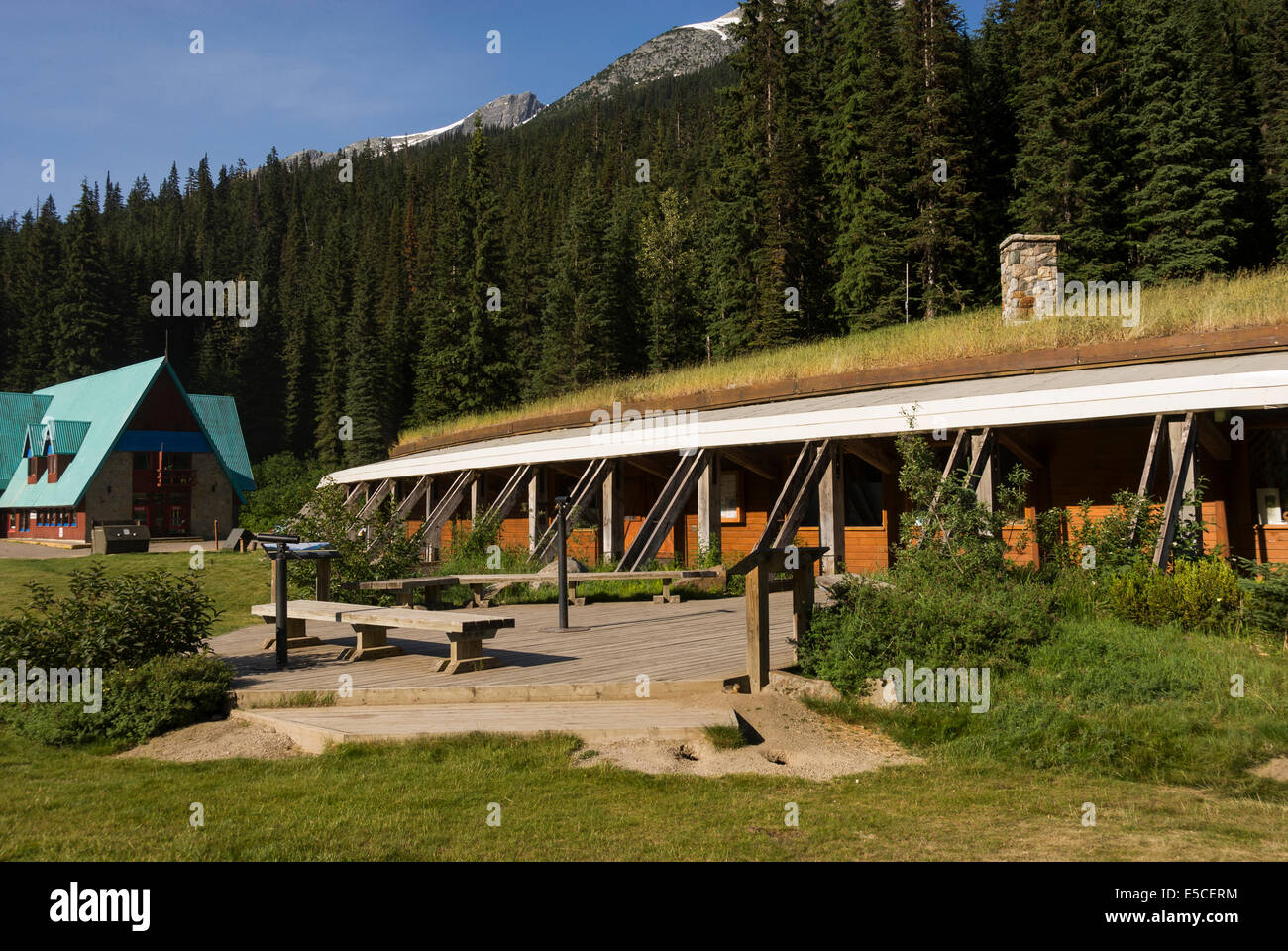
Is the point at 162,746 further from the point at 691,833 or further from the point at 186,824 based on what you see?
the point at 691,833

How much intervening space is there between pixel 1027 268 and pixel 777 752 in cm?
1603

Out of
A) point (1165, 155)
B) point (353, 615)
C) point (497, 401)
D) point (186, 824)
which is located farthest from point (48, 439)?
point (1165, 155)

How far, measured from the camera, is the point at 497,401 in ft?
168

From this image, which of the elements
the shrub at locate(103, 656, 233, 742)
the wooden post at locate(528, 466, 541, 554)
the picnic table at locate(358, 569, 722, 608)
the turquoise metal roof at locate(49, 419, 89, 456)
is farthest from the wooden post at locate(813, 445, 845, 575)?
the turquoise metal roof at locate(49, 419, 89, 456)

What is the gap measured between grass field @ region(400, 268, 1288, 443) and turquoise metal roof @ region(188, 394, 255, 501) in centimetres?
3245

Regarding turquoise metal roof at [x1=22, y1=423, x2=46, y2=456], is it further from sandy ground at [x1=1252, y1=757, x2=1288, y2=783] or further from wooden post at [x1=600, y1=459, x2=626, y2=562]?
sandy ground at [x1=1252, y1=757, x2=1288, y2=783]

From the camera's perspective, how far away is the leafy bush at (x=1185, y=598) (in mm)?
8242

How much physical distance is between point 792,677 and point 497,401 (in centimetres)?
4441

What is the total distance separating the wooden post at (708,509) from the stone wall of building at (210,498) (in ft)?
122

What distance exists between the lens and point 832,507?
47.8ft

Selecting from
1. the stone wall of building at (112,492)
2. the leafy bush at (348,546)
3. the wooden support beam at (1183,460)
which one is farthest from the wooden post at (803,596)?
the stone wall of building at (112,492)

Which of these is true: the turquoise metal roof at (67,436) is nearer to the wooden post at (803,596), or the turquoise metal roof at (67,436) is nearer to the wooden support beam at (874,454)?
the wooden support beam at (874,454)

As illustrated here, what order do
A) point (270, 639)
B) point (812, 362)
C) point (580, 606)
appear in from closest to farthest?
point (270, 639) → point (580, 606) → point (812, 362)

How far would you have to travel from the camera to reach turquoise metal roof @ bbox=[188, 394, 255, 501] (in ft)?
166
